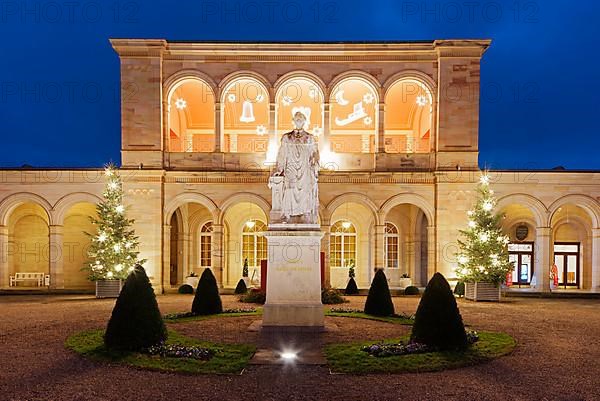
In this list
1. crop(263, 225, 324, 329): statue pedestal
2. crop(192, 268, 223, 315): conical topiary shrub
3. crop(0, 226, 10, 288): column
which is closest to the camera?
crop(263, 225, 324, 329): statue pedestal

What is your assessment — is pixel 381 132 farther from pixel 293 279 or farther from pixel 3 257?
pixel 3 257

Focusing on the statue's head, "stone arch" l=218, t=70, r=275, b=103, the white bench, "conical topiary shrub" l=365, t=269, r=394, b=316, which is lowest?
the white bench

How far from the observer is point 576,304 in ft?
65.8

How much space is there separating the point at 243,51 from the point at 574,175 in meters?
18.4

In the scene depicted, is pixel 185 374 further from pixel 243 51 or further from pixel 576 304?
pixel 243 51

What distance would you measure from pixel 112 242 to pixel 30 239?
402 inches

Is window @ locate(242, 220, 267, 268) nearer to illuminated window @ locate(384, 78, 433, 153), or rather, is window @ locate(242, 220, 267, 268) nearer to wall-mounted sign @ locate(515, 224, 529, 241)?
illuminated window @ locate(384, 78, 433, 153)

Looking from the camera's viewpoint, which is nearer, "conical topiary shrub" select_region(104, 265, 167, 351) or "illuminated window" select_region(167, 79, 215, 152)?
"conical topiary shrub" select_region(104, 265, 167, 351)

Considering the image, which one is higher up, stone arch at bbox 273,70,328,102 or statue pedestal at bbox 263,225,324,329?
stone arch at bbox 273,70,328,102

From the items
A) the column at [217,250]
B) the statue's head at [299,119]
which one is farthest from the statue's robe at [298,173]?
the column at [217,250]

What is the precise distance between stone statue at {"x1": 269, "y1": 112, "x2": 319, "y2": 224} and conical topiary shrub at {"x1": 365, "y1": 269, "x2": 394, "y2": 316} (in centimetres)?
448

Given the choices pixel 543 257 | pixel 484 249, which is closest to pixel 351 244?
pixel 484 249

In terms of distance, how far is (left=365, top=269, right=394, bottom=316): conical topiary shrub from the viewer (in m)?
14.7

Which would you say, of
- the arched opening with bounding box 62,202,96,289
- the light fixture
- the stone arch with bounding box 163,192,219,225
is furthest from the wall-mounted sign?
the arched opening with bounding box 62,202,96,289
